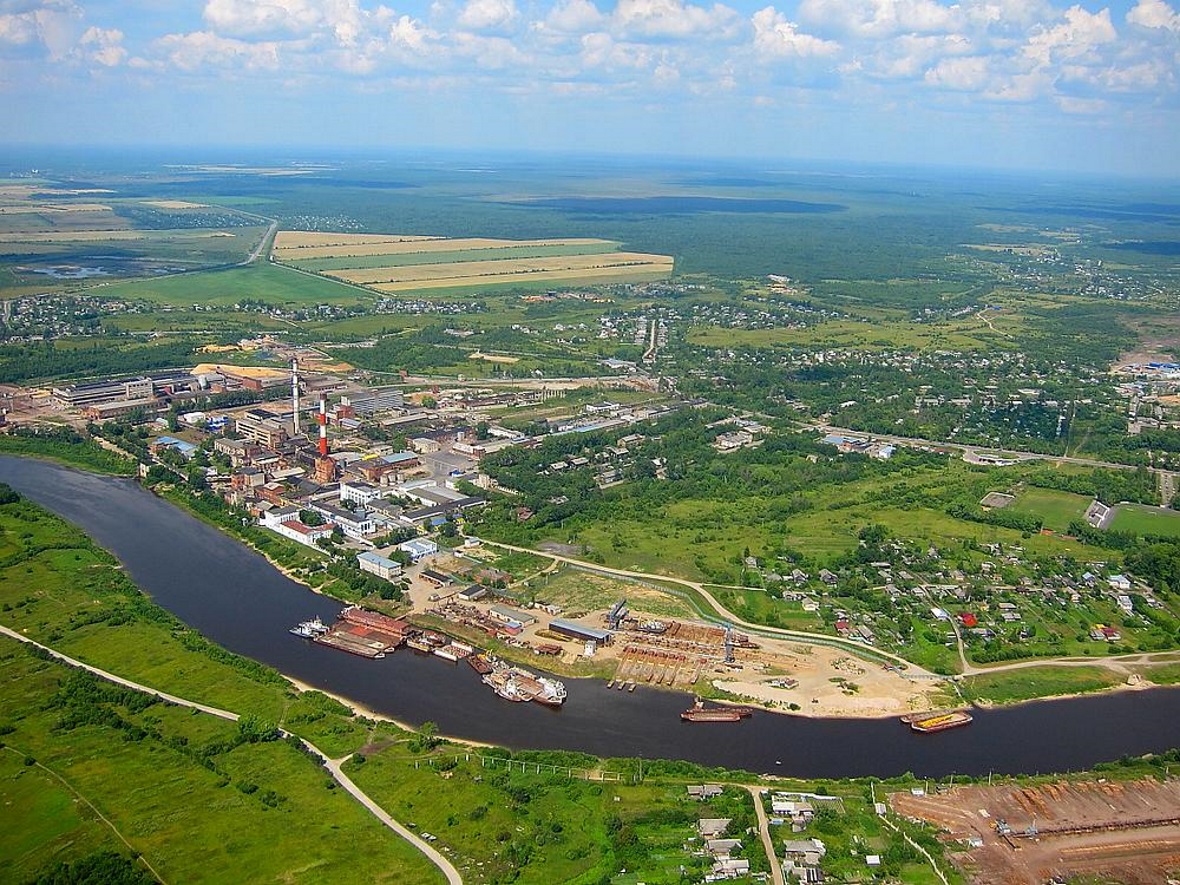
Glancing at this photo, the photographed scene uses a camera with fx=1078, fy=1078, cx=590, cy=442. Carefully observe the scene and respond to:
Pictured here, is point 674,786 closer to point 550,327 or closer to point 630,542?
point 630,542

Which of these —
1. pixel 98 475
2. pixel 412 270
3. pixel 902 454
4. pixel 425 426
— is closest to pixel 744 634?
pixel 902 454

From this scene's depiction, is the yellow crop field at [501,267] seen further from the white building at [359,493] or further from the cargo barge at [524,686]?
the cargo barge at [524,686]

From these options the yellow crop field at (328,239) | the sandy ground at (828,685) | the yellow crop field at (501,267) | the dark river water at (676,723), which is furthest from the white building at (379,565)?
the yellow crop field at (328,239)

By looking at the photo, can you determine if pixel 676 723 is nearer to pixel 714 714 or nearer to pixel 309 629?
pixel 714 714

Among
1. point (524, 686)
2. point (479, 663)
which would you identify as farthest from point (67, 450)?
point (524, 686)

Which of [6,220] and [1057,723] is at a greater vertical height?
[6,220]
